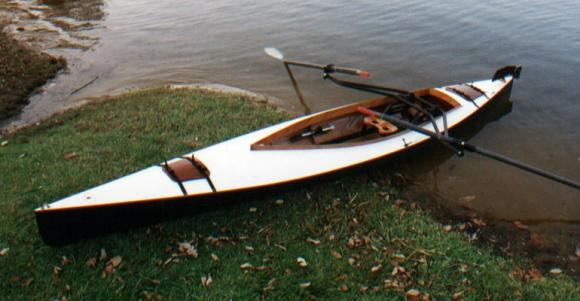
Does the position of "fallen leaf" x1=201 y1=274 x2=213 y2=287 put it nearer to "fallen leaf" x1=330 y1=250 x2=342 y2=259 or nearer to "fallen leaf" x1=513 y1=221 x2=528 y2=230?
"fallen leaf" x1=330 y1=250 x2=342 y2=259

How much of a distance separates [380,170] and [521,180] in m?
2.44

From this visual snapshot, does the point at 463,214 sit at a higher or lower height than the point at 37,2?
lower

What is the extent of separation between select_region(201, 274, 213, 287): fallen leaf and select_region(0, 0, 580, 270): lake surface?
3751mm

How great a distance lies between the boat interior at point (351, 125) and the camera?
7.61 metres

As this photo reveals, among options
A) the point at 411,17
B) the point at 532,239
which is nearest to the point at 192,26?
the point at 411,17

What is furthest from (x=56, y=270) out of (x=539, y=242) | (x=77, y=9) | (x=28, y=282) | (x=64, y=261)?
(x=77, y=9)

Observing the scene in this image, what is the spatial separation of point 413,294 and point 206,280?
2.36 meters

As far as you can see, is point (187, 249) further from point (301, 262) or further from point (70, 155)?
point (70, 155)

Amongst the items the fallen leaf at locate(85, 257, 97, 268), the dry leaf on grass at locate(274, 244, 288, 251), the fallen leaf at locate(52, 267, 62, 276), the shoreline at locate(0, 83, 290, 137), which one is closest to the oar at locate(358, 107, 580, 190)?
the dry leaf on grass at locate(274, 244, 288, 251)

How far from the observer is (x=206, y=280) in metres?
5.29

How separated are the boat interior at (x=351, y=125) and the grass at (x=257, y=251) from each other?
814mm

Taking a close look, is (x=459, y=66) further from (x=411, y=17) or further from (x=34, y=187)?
(x=34, y=187)

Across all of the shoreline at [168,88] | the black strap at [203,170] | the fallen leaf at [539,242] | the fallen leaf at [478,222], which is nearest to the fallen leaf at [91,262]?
the black strap at [203,170]

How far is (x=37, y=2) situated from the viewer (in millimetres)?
21250
